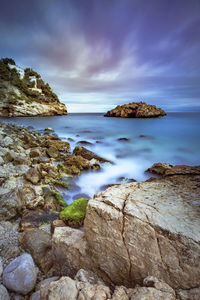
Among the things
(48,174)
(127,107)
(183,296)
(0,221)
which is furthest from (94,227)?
(127,107)

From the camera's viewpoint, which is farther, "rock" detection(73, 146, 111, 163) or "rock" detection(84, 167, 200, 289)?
"rock" detection(73, 146, 111, 163)

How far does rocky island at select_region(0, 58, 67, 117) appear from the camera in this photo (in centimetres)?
5369

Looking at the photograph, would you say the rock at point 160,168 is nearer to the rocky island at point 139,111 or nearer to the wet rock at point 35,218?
the wet rock at point 35,218

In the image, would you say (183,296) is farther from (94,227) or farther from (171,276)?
(94,227)

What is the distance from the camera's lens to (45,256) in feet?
9.48

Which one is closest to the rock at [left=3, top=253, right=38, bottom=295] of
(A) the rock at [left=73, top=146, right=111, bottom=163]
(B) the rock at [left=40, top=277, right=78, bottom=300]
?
(B) the rock at [left=40, top=277, right=78, bottom=300]

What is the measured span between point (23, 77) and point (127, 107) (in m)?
56.0

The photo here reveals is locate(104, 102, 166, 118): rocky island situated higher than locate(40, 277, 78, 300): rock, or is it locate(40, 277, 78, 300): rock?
locate(104, 102, 166, 118): rocky island

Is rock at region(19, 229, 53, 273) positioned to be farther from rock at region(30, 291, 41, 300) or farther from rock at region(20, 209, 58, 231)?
rock at region(30, 291, 41, 300)

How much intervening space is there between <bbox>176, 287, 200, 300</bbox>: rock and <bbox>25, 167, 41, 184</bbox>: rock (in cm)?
585

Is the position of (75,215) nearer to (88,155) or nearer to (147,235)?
(147,235)

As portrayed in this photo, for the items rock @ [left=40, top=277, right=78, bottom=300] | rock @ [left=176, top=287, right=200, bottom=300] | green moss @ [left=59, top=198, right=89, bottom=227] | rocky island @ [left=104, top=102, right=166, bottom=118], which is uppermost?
rocky island @ [left=104, top=102, right=166, bottom=118]

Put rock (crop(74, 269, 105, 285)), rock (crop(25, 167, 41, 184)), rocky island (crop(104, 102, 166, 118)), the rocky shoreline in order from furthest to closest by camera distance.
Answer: rocky island (crop(104, 102, 166, 118)) → rock (crop(25, 167, 41, 184)) → rock (crop(74, 269, 105, 285)) → the rocky shoreline

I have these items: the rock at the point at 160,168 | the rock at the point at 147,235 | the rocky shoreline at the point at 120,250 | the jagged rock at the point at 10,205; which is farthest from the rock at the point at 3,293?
the rock at the point at 160,168
